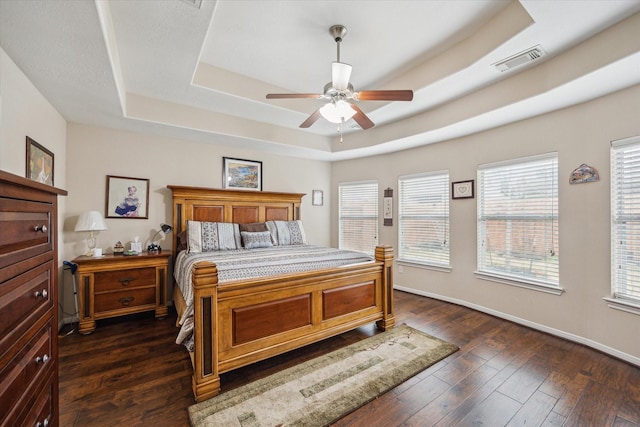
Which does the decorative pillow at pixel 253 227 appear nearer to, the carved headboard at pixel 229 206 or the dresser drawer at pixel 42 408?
the carved headboard at pixel 229 206

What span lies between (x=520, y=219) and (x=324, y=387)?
2969 mm

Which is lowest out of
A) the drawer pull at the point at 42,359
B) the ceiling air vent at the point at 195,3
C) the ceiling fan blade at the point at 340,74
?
the drawer pull at the point at 42,359

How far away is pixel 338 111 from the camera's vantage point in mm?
2559

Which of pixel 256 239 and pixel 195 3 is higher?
pixel 195 3

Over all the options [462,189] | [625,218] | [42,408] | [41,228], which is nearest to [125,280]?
[42,408]

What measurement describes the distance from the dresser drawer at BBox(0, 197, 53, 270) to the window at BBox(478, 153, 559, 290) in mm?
4148

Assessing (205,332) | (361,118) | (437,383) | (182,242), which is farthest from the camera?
(182,242)

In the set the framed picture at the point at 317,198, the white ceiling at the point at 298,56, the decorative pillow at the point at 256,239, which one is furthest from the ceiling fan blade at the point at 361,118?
the framed picture at the point at 317,198

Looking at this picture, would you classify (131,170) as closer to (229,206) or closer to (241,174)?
(229,206)

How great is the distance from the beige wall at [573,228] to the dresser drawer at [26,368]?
4.07 meters

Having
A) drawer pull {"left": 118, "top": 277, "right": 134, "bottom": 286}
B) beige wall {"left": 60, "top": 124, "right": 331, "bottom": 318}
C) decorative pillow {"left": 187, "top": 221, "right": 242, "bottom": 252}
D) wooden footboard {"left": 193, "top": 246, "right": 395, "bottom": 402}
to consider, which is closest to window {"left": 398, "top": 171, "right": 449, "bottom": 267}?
wooden footboard {"left": 193, "top": 246, "right": 395, "bottom": 402}

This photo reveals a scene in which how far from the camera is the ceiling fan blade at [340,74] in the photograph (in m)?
2.19

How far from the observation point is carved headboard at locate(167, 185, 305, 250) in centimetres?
393

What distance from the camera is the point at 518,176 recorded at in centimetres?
334
